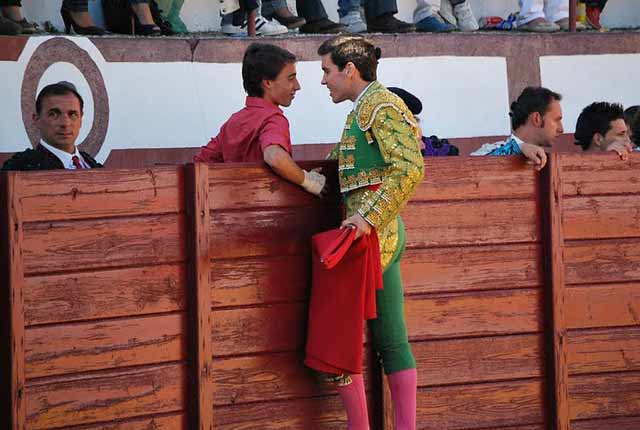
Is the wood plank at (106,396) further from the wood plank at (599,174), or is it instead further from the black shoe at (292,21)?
the black shoe at (292,21)

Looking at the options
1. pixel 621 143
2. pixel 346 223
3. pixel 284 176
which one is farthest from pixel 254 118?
pixel 621 143

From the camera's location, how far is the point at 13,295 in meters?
4.92

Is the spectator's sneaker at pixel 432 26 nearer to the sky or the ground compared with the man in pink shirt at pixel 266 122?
nearer to the sky

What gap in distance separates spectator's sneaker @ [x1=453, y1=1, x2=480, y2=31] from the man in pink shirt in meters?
3.55

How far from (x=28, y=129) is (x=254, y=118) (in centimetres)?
215

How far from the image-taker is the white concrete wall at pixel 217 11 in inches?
315

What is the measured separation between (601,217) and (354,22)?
2914 mm

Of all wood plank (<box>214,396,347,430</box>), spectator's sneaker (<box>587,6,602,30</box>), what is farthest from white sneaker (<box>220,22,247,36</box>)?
wood plank (<box>214,396,347,430</box>)

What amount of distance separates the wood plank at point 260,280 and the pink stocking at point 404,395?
0.47 meters

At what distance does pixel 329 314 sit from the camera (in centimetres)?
527

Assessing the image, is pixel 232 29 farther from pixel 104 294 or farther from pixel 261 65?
pixel 104 294

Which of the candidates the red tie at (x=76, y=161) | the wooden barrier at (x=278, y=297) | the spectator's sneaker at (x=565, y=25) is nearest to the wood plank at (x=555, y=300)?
the wooden barrier at (x=278, y=297)

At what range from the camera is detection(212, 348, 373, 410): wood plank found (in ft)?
17.5

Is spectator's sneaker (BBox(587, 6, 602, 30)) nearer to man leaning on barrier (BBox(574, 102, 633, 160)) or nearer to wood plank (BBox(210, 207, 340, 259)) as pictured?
man leaning on barrier (BBox(574, 102, 633, 160))
